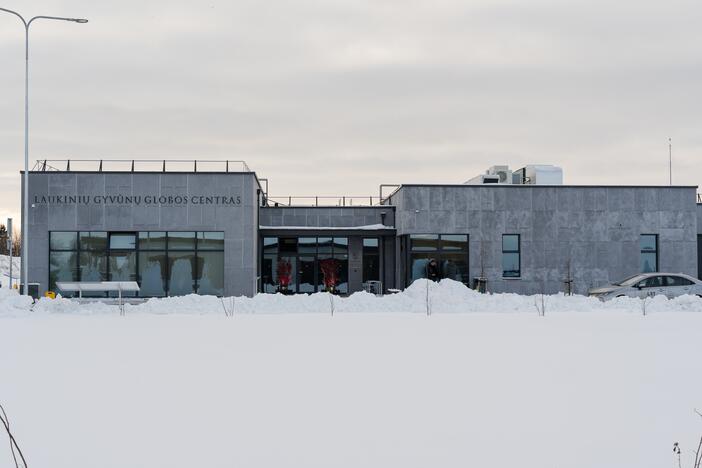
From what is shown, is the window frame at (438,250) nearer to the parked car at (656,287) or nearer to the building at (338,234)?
the building at (338,234)

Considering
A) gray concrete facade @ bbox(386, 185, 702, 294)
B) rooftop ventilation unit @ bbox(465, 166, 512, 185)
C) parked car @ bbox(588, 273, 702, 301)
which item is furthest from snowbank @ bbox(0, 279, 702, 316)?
rooftop ventilation unit @ bbox(465, 166, 512, 185)

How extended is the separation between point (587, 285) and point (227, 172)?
57.1 ft

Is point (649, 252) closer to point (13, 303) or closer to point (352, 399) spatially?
point (13, 303)

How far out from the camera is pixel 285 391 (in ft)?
28.1

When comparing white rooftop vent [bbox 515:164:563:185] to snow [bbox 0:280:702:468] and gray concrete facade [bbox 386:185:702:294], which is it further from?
snow [bbox 0:280:702:468]

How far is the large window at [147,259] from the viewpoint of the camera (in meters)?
30.0

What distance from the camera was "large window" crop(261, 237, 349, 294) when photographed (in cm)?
3550

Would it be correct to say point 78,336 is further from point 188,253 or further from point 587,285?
point 587,285

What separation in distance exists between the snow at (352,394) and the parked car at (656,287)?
8.47 meters

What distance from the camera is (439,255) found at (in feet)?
105

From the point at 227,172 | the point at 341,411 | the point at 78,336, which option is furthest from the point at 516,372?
the point at 227,172

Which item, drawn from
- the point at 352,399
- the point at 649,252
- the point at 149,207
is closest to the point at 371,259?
the point at 149,207

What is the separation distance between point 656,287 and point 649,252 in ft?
29.4

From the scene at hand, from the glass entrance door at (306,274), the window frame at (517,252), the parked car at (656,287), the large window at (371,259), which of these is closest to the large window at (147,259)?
the glass entrance door at (306,274)
